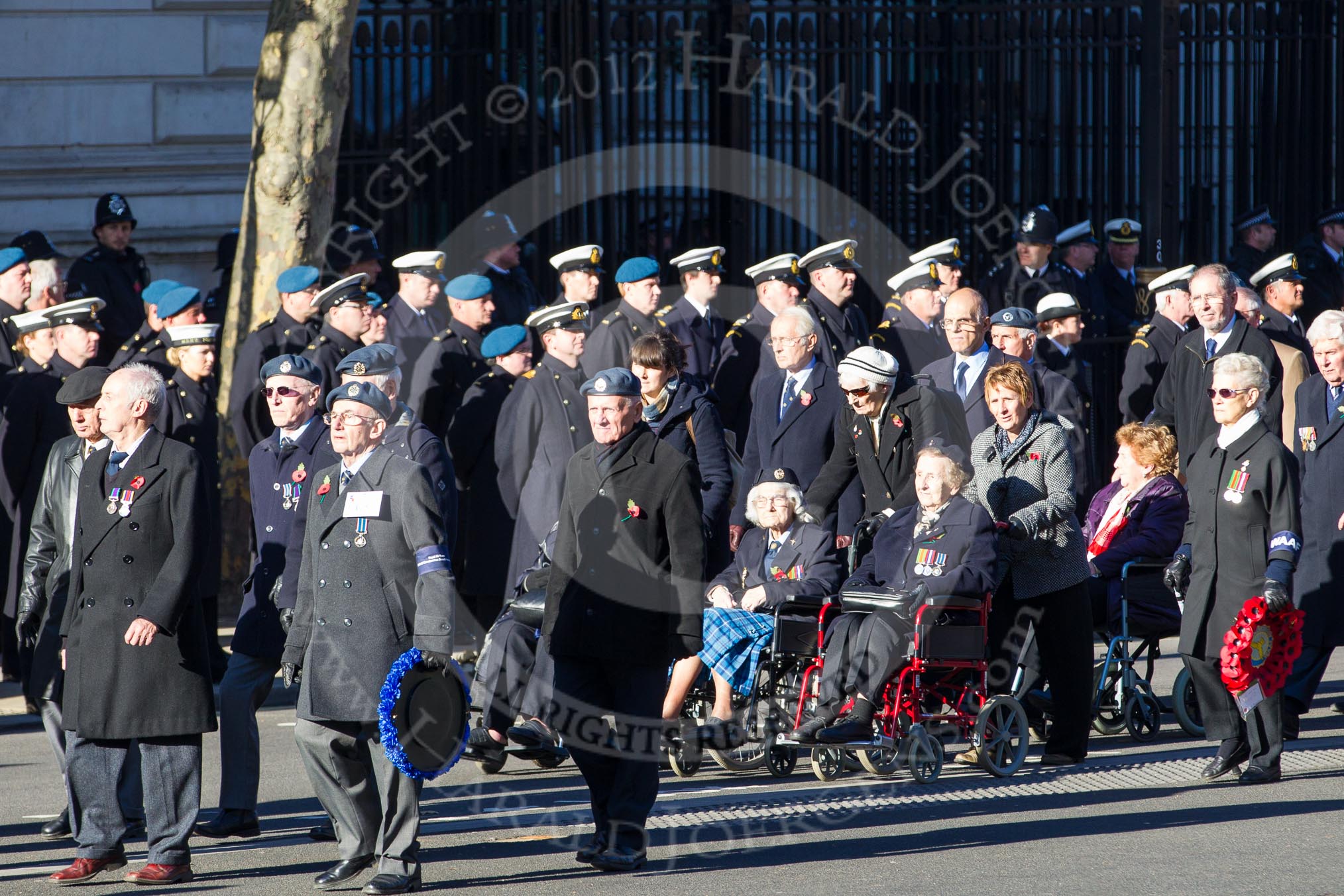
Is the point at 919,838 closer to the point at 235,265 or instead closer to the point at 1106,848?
the point at 1106,848

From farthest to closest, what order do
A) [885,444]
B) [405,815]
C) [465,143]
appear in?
1. [465,143]
2. [885,444]
3. [405,815]

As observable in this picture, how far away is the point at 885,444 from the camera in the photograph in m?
8.95

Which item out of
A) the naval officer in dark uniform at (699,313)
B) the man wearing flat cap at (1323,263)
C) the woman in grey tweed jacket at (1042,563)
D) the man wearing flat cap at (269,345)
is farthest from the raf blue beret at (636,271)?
the man wearing flat cap at (1323,263)

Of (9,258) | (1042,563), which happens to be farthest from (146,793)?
(9,258)

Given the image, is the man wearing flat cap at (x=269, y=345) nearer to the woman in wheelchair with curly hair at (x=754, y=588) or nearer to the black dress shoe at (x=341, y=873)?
the woman in wheelchair with curly hair at (x=754, y=588)

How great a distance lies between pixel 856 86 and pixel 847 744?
24.7 feet

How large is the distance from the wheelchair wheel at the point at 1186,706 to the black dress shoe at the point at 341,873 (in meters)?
4.12

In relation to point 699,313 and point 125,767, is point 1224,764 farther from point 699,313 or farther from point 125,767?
point 699,313

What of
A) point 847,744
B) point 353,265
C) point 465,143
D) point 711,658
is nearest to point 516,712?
point 711,658

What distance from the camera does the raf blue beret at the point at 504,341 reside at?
1012cm

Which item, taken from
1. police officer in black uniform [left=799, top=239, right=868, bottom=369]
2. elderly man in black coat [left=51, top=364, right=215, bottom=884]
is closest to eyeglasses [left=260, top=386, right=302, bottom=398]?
elderly man in black coat [left=51, top=364, right=215, bottom=884]

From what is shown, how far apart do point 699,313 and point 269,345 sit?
8.28 ft

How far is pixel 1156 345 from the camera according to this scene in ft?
40.3

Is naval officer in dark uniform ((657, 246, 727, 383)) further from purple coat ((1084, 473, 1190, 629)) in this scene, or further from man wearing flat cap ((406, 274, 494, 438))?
purple coat ((1084, 473, 1190, 629))
